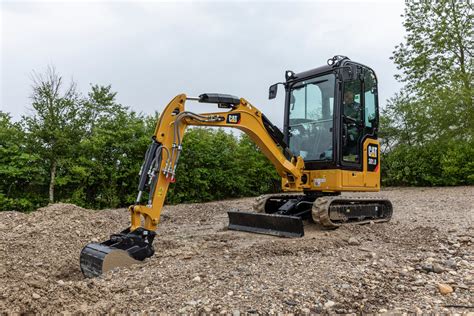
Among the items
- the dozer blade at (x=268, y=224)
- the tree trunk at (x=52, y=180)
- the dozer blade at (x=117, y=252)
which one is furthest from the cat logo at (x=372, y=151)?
the tree trunk at (x=52, y=180)

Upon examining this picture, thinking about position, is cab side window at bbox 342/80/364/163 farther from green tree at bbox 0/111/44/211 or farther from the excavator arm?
green tree at bbox 0/111/44/211

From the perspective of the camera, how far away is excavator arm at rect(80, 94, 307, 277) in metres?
4.58

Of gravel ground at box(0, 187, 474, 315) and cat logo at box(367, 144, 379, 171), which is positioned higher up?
cat logo at box(367, 144, 379, 171)

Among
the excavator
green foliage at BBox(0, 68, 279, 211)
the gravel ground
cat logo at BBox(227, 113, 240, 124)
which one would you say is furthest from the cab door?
green foliage at BBox(0, 68, 279, 211)

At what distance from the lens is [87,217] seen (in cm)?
771

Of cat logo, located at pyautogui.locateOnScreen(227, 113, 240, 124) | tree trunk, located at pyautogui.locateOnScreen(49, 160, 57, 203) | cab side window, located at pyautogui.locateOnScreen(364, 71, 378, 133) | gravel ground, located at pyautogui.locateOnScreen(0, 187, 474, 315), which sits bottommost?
gravel ground, located at pyautogui.locateOnScreen(0, 187, 474, 315)

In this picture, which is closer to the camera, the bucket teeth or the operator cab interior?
the bucket teeth

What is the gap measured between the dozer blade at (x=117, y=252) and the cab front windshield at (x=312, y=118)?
3.27 meters

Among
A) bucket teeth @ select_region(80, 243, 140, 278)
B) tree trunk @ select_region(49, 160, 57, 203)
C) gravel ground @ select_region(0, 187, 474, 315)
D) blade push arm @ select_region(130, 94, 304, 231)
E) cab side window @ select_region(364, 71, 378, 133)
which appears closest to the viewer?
gravel ground @ select_region(0, 187, 474, 315)

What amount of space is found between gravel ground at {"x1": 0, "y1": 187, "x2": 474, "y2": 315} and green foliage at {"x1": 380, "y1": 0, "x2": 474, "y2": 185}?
29.3 feet

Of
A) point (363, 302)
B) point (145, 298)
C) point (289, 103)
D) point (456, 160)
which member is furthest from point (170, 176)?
point (456, 160)

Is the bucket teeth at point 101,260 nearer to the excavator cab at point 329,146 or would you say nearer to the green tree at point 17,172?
the excavator cab at point 329,146

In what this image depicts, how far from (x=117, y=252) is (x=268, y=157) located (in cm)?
302

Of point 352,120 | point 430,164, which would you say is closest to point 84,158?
point 352,120
